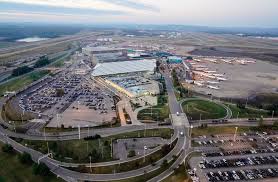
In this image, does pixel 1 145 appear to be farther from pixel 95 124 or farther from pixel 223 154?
pixel 223 154

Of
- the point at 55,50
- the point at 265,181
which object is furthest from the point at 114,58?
the point at 265,181

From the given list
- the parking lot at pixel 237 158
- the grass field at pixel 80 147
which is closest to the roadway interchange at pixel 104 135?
the grass field at pixel 80 147

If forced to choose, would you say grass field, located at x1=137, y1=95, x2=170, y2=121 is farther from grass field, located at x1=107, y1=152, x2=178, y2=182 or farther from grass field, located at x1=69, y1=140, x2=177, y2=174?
grass field, located at x1=107, y1=152, x2=178, y2=182

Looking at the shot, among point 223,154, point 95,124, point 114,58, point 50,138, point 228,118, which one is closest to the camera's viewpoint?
point 223,154

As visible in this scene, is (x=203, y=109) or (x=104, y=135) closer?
(x=104, y=135)

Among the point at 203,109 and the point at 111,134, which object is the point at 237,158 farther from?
the point at 111,134

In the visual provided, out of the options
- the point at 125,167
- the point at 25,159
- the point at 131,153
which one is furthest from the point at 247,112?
the point at 25,159

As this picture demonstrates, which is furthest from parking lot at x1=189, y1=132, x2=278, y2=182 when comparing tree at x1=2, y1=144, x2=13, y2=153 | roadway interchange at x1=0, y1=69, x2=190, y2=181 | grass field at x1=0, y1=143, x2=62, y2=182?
tree at x1=2, y1=144, x2=13, y2=153
